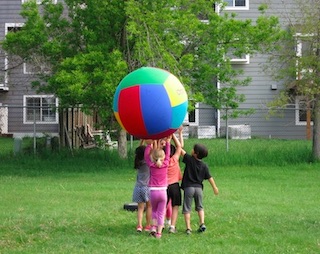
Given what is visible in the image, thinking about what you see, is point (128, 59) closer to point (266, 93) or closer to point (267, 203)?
point (267, 203)

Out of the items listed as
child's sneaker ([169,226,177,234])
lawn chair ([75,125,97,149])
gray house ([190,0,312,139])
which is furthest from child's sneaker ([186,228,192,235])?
gray house ([190,0,312,139])

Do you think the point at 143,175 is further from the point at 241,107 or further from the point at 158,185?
the point at 241,107

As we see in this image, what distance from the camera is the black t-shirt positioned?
37.4ft

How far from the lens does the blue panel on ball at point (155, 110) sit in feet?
33.2

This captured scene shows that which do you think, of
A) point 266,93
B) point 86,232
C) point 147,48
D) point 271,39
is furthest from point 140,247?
point 266,93

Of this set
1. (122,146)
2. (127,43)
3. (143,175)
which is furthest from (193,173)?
(122,146)

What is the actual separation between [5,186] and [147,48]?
5.34m

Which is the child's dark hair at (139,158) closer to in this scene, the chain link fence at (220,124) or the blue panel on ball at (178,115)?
the blue panel on ball at (178,115)

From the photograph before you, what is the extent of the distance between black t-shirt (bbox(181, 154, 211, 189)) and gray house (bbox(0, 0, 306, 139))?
22602 millimetres

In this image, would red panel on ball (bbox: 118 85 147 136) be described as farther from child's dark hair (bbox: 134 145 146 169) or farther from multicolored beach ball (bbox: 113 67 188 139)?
child's dark hair (bbox: 134 145 146 169)

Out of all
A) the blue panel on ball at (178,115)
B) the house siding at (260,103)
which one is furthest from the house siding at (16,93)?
the blue panel on ball at (178,115)

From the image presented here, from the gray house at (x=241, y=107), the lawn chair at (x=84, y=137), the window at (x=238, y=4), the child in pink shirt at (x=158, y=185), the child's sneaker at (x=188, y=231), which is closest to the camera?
the child in pink shirt at (x=158, y=185)

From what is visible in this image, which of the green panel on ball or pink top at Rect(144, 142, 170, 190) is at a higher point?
the green panel on ball

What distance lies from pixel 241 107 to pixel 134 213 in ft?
74.6
